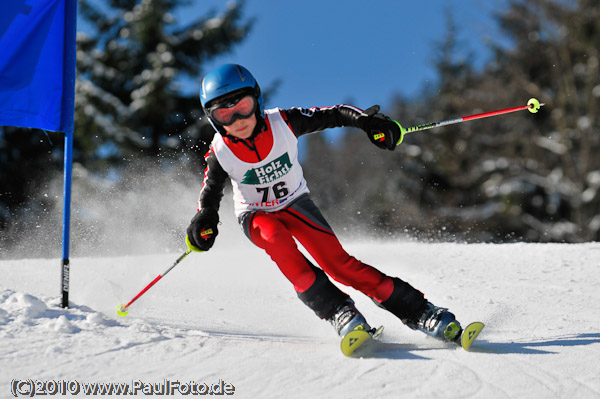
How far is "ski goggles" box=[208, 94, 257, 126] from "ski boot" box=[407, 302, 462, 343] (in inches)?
58.5

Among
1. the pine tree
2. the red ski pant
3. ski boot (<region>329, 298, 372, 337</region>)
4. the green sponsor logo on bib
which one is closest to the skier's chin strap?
the green sponsor logo on bib

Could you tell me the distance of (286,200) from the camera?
322cm

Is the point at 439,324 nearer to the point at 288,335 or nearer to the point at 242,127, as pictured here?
the point at 288,335

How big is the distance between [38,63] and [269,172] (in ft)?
5.97

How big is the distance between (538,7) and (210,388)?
743 inches

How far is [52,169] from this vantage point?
653 inches

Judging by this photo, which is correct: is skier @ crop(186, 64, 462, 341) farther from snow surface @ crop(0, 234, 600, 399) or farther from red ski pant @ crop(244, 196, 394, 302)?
snow surface @ crop(0, 234, 600, 399)

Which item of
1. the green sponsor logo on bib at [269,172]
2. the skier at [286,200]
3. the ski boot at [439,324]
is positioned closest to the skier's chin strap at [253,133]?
the skier at [286,200]

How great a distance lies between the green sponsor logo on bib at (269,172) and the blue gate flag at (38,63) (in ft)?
4.53

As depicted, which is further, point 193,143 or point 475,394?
point 193,143

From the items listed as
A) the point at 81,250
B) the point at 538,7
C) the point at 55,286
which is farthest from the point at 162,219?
the point at 538,7

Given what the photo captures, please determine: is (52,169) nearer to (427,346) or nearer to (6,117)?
(6,117)

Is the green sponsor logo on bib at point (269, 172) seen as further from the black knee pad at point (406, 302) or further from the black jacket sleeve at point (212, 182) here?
the black knee pad at point (406, 302)

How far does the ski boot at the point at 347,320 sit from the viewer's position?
8.76ft
